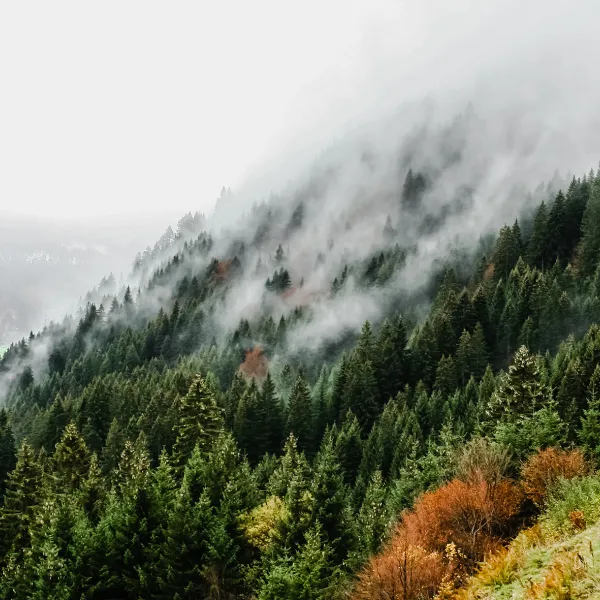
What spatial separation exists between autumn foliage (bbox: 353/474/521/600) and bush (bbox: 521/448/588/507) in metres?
1.05

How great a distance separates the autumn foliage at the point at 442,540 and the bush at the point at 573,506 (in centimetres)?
325

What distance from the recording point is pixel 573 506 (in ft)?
78.7

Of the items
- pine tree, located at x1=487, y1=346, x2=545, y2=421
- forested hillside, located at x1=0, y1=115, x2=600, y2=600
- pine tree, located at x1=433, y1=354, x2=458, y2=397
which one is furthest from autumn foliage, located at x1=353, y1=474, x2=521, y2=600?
pine tree, located at x1=433, y1=354, x2=458, y2=397

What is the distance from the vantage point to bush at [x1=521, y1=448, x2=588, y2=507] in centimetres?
2994

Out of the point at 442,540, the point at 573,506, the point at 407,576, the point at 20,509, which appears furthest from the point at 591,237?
the point at 20,509

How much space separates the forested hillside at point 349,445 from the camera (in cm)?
3070

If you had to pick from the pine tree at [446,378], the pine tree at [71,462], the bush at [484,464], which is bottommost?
the pine tree at [446,378]

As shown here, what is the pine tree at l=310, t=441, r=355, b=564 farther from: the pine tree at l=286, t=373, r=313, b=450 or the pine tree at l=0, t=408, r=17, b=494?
the pine tree at l=0, t=408, r=17, b=494

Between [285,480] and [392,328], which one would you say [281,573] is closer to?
[285,480]

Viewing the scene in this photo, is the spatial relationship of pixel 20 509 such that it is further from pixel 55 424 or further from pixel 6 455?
pixel 55 424

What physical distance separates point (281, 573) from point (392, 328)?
79.2 metres

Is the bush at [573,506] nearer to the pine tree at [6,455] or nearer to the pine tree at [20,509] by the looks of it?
the pine tree at [20,509]

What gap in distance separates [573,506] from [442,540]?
725 centimetres

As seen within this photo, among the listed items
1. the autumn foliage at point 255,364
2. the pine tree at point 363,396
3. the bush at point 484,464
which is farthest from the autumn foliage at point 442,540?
the autumn foliage at point 255,364
